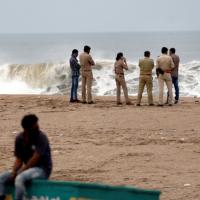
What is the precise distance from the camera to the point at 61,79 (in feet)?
125

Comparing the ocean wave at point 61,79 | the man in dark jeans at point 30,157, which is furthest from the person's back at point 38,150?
the ocean wave at point 61,79

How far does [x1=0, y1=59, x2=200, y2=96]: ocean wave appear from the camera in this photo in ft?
110

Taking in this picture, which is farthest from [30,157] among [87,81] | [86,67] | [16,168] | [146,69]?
[87,81]

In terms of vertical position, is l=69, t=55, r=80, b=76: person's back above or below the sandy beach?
above

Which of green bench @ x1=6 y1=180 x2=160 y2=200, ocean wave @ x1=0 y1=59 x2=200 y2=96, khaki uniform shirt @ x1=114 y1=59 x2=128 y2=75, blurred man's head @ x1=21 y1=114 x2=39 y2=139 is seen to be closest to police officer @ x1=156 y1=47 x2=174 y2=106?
khaki uniform shirt @ x1=114 y1=59 x2=128 y2=75

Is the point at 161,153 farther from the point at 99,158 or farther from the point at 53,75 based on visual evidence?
the point at 53,75

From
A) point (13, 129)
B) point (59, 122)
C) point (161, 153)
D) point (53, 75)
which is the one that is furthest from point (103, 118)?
point (53, 75)

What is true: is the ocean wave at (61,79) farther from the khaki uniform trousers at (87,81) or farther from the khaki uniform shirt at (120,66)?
the khaki uniform shirt at (120,66)

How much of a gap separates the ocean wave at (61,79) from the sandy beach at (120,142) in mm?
10768

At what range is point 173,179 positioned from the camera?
12.2 meters

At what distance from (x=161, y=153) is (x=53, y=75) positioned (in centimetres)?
2523

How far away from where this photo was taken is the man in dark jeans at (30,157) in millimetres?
8969

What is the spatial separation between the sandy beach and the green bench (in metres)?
2.65

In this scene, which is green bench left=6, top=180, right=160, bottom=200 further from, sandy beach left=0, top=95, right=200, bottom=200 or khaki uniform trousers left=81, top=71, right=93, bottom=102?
khaki uniform trousers left=81, top=71, right=93, bottom=102
